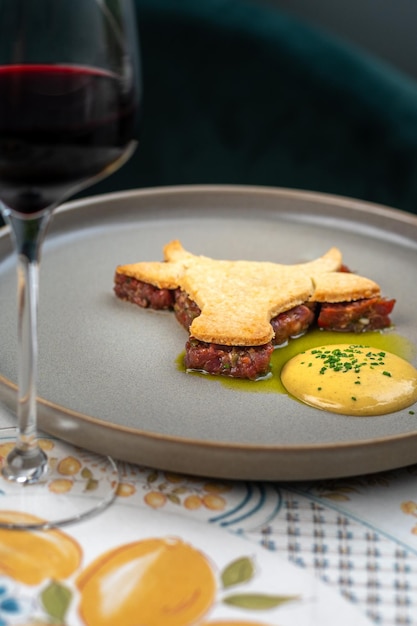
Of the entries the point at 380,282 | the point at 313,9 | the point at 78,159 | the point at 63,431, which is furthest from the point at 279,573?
the point at 313,9

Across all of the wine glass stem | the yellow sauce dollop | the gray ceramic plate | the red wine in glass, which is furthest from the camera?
the yellow sauce dollop

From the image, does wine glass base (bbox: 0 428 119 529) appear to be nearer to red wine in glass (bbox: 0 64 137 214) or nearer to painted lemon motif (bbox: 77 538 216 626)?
painted lemon motif (bbox: 77 538 216 626)

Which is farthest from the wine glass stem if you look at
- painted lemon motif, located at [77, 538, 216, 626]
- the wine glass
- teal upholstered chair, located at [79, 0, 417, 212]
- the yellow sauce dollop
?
teal upholstered chair, located at [79, 0, 417, 212]

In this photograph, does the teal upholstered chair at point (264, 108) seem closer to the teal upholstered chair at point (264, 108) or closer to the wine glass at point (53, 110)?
the teal upholstered chair at point (264, 108)

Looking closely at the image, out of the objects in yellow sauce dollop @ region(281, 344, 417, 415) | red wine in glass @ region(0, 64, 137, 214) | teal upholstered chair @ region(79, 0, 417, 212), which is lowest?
teal upholstered chair @ region(79, 0, 417, 212)

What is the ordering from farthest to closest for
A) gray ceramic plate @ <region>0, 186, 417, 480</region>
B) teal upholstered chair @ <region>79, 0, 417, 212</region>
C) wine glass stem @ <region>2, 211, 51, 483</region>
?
1. teal upholstered chair @ <region>79, 0, 417, 212</region>
2. gray ceramic plate @ <region>0, 186, 417, 480</region>
3. wine glass stem @ <region>2, 211, 51, 483</region>

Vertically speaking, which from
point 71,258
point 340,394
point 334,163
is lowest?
point 334,163

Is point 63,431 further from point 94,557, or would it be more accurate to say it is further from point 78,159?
point 78,159

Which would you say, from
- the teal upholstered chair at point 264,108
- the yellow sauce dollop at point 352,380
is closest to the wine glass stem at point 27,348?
the yellow sauce dollop at point 352,380
